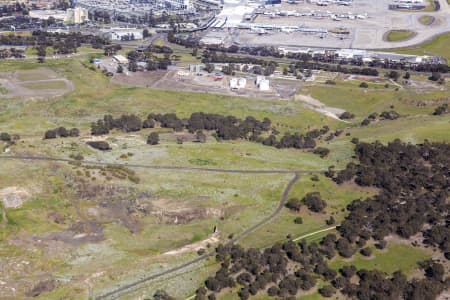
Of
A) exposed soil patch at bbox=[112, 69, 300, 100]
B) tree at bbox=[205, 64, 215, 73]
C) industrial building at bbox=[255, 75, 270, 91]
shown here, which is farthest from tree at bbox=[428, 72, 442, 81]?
tree at bbox=[205, 64, 215, 73]

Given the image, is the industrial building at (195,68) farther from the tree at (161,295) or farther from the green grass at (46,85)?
the tree at (161,295)

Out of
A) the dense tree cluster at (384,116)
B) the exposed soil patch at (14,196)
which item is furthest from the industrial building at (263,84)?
the exposed soil patch at (14,196)

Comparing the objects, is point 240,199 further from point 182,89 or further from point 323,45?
point 323,45

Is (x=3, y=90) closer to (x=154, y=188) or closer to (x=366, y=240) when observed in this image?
(x=154, y=188)

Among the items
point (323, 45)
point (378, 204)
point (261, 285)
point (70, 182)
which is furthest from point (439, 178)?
point (323, 45)

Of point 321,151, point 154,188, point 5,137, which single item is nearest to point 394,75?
point 321,151

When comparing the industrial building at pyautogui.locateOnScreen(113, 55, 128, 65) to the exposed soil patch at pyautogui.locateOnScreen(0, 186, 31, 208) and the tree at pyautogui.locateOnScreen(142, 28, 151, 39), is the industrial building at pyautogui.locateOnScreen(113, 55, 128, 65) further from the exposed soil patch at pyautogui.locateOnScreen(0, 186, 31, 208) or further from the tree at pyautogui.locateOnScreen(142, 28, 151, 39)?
the exposed soil patch at pyautogui.locateOnScreen(0, 186, 31, 208)
